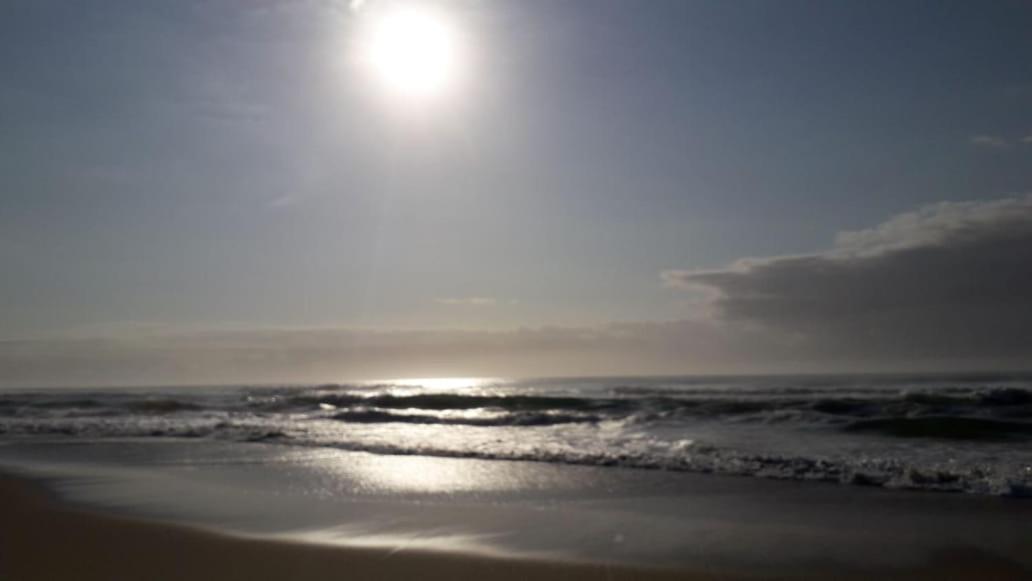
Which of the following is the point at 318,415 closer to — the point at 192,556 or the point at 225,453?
the point at 225,453

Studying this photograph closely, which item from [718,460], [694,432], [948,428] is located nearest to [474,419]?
[694,432]

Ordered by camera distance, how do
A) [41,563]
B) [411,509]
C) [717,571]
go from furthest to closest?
[411,509]
[41,563]
[717,571]

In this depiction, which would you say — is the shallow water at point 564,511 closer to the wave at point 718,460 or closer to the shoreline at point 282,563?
the shoreline at point 282,563

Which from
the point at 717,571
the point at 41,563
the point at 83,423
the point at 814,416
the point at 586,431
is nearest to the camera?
the point at 717,571

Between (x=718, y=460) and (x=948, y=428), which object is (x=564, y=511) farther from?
(x=948, y=428)

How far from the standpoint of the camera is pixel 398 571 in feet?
17.7

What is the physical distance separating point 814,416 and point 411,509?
12.7m

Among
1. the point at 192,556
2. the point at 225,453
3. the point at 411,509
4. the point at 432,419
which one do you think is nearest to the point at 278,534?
the point at 192,556

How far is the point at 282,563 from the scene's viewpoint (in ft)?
18.4

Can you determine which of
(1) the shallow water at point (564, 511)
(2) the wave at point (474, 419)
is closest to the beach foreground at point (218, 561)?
(1) the shallow water at point (564, 511)

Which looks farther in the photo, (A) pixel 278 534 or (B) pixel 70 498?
(B) pixel 70 498

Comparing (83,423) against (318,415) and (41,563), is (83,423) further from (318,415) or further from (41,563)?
(41,563)

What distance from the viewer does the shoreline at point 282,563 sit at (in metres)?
5.29

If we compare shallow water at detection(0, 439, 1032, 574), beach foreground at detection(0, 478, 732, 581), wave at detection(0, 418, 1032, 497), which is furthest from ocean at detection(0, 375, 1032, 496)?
beach foreground at detection(0, 478, 732, 581)
